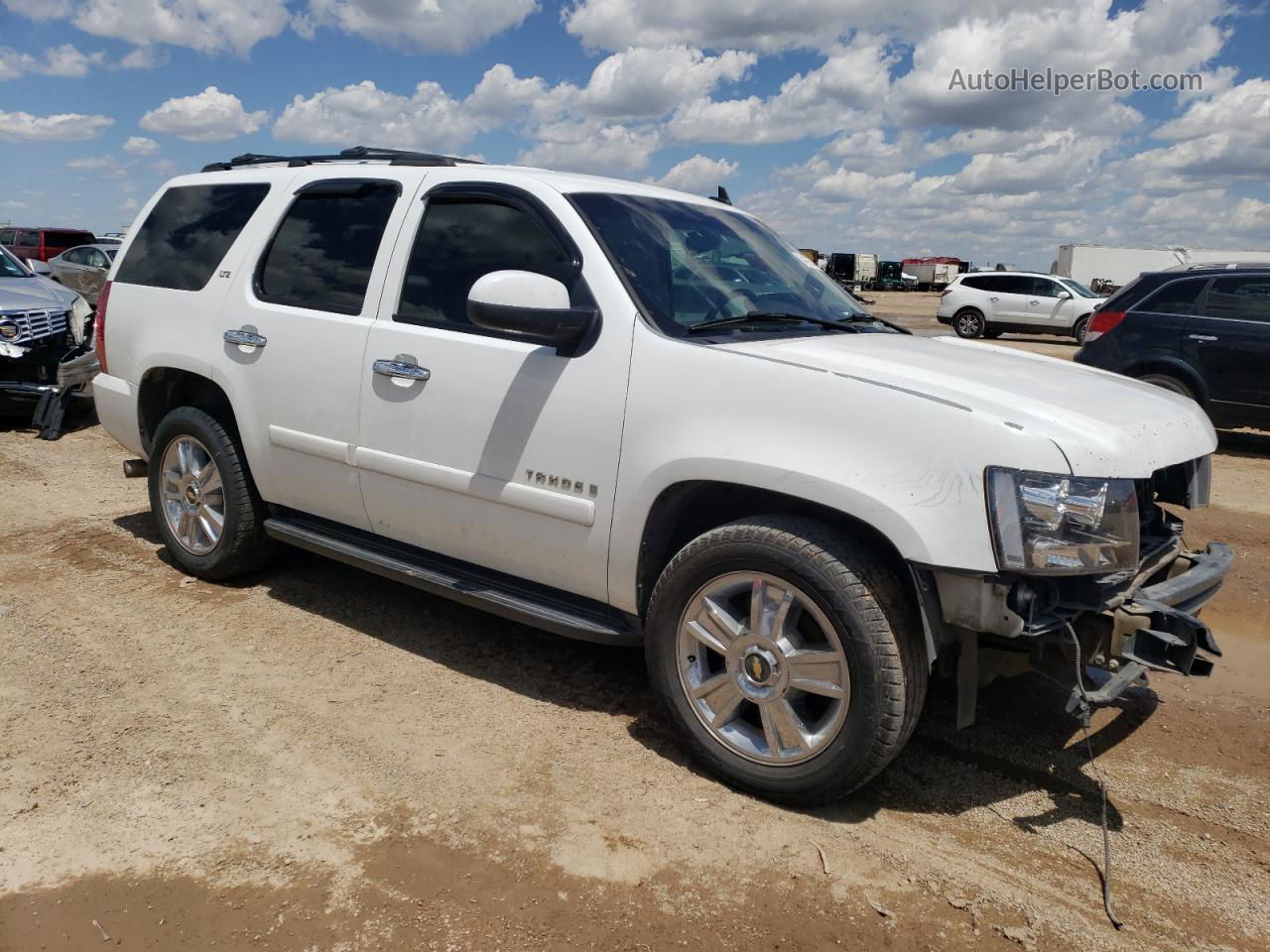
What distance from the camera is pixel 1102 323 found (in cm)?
1037

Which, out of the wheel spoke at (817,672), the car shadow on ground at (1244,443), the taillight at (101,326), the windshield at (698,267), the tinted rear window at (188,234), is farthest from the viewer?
the car shadow on ground at (1244,443)

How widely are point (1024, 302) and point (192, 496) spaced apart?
77.7ft

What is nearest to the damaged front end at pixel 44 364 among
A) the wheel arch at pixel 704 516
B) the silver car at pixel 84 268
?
the silver car at pixel 84 268

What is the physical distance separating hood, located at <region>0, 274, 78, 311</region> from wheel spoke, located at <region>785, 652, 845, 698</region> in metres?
8.48

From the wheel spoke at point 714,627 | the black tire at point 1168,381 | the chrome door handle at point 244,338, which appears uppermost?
the chrome door handle at point 244,338

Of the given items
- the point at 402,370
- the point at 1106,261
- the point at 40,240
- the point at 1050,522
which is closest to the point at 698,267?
the point at 402,370

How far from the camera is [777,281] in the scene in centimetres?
409

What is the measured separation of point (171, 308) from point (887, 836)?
13.4 ft

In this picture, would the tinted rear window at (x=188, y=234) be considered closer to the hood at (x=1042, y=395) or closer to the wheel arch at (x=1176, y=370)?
the hood at (x=1042, y=395)

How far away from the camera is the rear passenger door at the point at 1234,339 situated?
9445 mm

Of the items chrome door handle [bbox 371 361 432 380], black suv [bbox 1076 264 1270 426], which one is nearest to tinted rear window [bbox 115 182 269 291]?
chrome door handle [bbox 371 361 432 380]

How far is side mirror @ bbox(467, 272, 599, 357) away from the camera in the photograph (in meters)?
3.31

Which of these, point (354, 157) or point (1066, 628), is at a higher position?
point (354, 157)

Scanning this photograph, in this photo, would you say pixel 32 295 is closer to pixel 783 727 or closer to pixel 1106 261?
pixel 783 727
